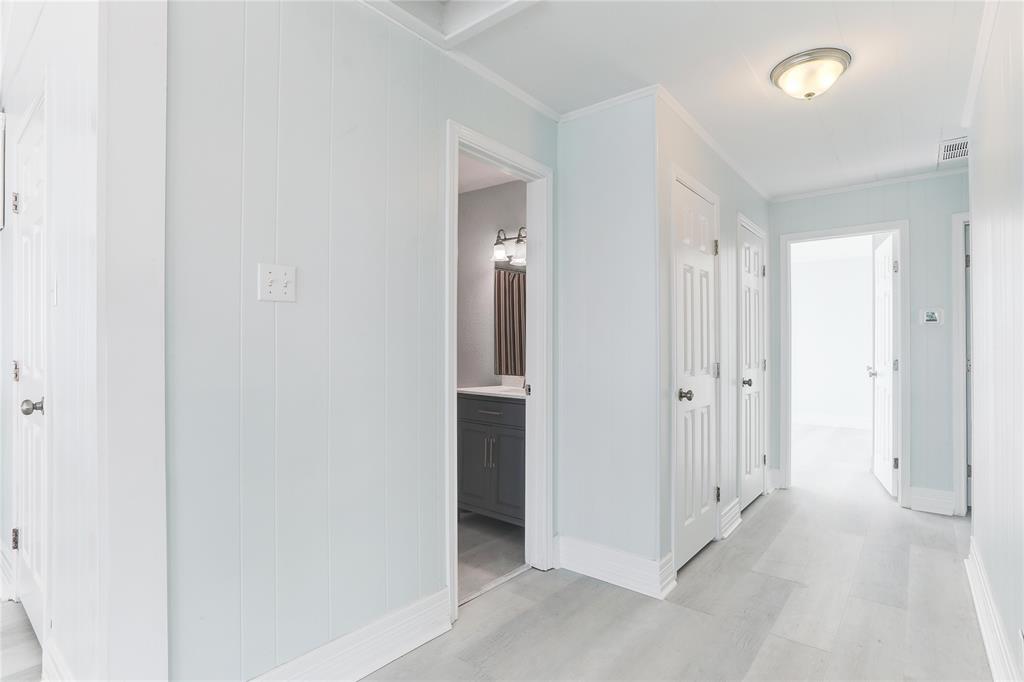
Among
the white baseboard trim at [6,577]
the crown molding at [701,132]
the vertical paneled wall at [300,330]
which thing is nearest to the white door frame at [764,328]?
the crown molding at [701,132]

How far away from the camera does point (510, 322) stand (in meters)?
3.99

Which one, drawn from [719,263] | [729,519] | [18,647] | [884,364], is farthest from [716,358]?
[18,647]

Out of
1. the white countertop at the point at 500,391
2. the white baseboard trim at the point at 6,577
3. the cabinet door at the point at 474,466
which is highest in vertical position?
the white countertop at the point at 500,391

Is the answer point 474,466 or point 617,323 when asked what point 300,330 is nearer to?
point 617,323

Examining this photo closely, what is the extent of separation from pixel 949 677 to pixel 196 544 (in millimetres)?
2521

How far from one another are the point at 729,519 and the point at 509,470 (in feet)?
4.77

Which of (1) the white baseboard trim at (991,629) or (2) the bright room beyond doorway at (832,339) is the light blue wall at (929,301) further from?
(2) the bright room beyond doorway at (832,339)

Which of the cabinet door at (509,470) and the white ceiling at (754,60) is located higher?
the white ceiling at (754,60)

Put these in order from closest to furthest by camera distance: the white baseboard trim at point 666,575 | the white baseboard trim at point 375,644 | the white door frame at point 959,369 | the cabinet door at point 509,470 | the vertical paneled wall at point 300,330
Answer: the vertical paneled wall at point 300,330
the white baseboard trim at point 375,644
the white baseboard trim at point 666,575
the cabinet door at point 509,470
the white door frame at point 959,369

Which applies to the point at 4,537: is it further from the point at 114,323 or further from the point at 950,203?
the point at 950,203

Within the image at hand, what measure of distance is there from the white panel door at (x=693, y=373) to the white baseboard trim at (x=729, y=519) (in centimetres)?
12

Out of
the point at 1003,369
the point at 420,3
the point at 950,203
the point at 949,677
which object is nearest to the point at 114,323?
the point at 420,3

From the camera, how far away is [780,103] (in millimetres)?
2770

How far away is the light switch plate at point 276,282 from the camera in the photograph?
160 centimetres
